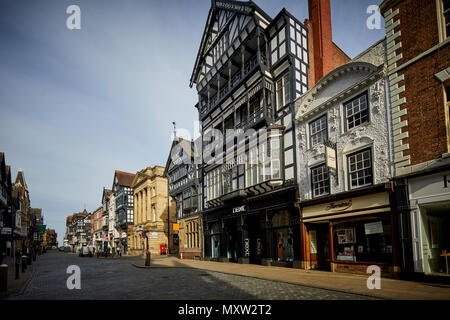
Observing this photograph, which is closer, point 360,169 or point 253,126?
point 360,169

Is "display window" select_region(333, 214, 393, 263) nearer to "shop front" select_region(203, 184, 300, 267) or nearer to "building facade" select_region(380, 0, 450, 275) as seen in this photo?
"building facade" select_region(380, 0, 450, 275)

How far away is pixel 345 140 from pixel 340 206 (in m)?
3.13

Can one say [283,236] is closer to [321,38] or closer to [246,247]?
[246,247]

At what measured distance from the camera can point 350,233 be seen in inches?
533

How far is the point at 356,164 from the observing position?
13.4 m

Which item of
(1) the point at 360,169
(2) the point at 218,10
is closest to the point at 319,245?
(1) the point at 360,169

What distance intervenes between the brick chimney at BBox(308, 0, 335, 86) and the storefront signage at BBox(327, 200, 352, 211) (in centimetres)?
913

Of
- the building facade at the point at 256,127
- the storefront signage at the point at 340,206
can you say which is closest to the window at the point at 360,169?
the storefront signage at the point at 340,206

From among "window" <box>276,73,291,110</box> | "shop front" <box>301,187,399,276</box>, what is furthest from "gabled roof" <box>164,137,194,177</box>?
"shop front" <box>301,187,399,276</box>

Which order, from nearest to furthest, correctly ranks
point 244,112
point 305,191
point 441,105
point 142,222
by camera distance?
point 441,105 < point 305,191 < point 244,112 < point 142,222

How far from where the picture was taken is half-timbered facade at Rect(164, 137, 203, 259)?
28906 mm
